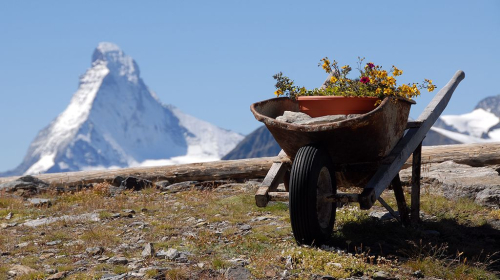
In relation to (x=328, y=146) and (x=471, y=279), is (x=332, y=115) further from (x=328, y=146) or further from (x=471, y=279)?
(x=471, y=279)

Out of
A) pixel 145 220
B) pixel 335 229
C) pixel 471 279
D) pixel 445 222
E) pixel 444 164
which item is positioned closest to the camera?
pixel 471 279

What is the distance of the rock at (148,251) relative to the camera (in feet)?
25.7

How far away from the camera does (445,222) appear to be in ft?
31.6

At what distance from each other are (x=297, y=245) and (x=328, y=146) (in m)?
1.34

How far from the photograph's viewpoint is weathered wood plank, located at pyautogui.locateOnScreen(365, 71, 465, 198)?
780 cm

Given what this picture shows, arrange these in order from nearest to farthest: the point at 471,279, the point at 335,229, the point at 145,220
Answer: the point at 471,279, the point at 335,229, the point at 145,220

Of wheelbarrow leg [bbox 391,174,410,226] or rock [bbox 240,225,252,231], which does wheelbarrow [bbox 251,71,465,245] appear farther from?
rock [bbox 240,225,252,231]

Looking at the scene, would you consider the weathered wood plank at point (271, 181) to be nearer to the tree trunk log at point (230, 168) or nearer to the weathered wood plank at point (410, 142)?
the weathered wood plank at point (410, 142)

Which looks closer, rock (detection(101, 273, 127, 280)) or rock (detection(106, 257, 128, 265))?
rock (detection(101, 273, 127, 280))

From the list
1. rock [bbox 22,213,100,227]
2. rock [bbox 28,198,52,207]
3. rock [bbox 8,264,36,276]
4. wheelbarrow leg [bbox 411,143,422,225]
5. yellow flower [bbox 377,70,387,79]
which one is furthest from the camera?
rock [bbox 28,198,52,207]

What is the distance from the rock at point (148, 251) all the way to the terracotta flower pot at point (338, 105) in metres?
2.85

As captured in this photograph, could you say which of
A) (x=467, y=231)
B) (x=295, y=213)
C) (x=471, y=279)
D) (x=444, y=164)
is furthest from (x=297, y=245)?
(x=444, y=164)

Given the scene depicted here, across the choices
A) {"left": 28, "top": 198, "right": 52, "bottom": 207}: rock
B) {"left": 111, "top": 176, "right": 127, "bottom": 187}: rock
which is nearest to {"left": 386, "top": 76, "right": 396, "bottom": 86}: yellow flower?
{"left": 28, "top": 198, "right": 52, "bottom": 207}: rock

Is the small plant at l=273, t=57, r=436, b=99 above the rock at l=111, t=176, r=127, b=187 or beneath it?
above
